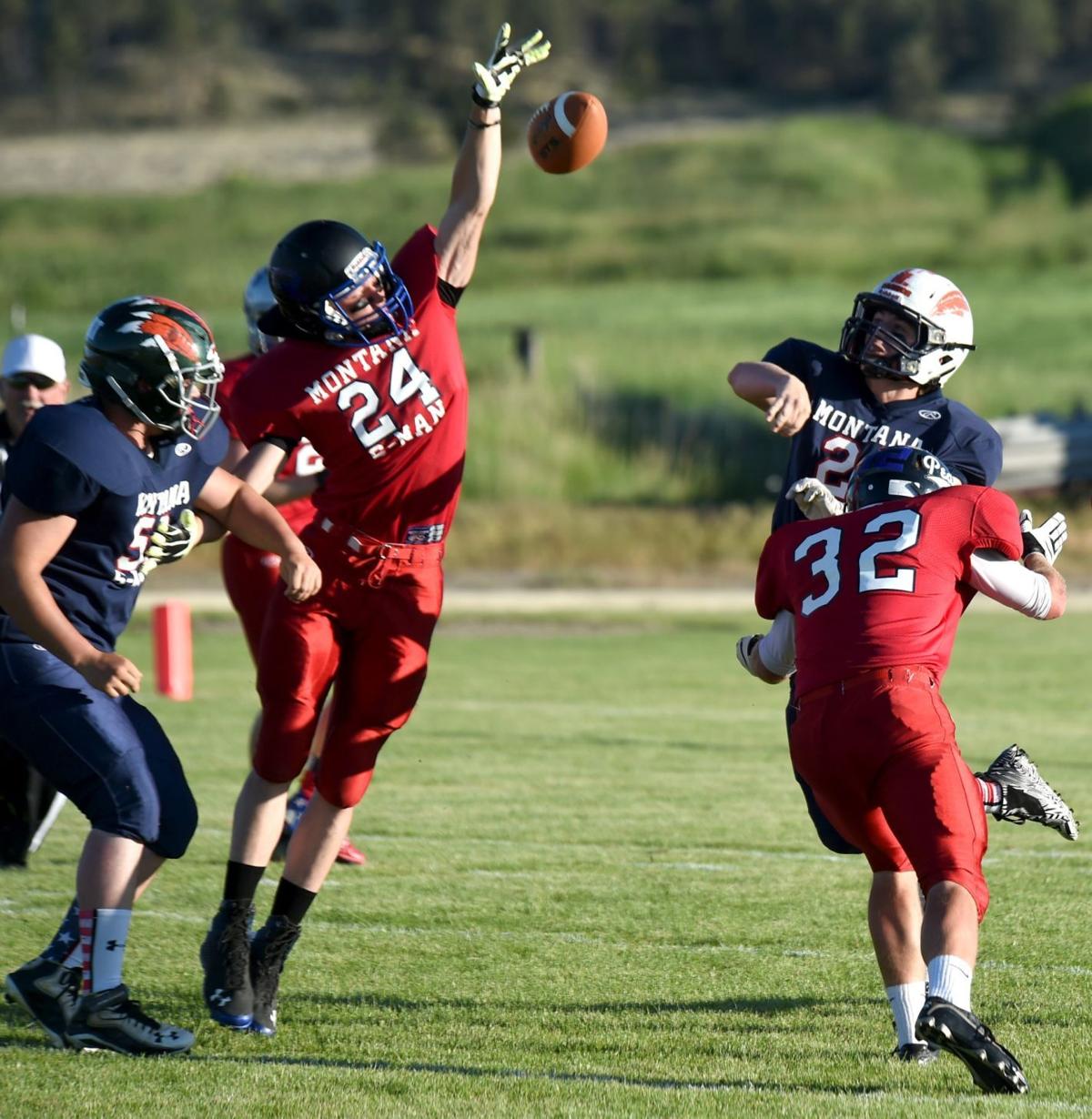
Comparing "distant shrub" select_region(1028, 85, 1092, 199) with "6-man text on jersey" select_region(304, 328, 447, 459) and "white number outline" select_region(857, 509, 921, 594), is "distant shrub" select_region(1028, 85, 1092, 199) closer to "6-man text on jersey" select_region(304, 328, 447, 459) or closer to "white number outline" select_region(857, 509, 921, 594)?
"6-man text on jersey" select_region(304, 328, 447, 459)

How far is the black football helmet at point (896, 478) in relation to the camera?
5012 mm

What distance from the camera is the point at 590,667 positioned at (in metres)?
14.0

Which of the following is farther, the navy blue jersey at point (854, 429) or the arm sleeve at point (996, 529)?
the navy blue jersey at point (854, 429)

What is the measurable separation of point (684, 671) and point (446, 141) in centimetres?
7825

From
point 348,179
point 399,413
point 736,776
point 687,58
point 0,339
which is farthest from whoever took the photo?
point 687,58

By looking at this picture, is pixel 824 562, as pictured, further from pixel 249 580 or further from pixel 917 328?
pixel 249 580

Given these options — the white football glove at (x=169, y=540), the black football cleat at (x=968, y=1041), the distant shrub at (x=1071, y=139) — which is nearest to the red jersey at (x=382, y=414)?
the white football glove at (x=169, y=540)

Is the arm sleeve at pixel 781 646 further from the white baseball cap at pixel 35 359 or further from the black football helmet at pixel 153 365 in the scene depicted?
the white baseball cap at pixel 35 359

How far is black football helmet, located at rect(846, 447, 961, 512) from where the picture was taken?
5.01m

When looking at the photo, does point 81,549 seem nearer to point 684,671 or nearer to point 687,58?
point 684,671

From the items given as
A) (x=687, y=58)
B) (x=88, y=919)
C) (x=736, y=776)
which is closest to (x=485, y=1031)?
(x=88, y=919)

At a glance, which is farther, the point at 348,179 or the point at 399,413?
the point at 348,179

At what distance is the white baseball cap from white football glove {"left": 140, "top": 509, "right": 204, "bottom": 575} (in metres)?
3.31

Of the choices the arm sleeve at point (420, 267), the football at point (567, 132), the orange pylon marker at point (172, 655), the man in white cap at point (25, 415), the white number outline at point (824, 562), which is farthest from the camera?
the orange pylon marker at point (172, 655)
